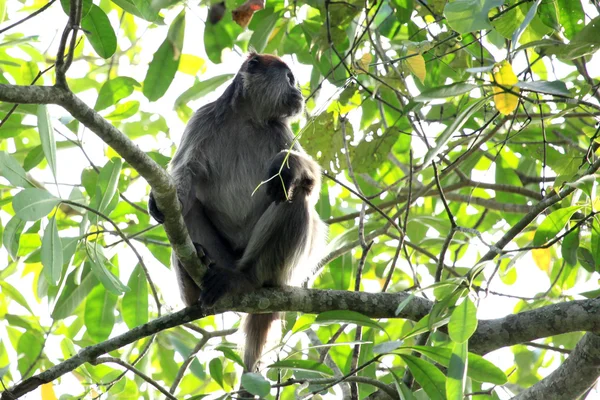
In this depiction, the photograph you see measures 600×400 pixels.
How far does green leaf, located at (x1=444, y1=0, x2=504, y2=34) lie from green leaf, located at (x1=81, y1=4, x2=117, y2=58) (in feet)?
6.49

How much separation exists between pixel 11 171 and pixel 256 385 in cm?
169

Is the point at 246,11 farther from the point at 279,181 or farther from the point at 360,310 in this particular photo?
the point at 360,310

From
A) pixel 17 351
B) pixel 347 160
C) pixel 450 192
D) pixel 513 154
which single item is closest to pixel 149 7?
pixel 347 160

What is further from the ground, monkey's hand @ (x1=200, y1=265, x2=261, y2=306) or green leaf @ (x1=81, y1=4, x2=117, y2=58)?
green leaf @ (x1=81, y1=4, x2=117, y2=58)

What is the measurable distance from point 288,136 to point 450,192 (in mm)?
1490

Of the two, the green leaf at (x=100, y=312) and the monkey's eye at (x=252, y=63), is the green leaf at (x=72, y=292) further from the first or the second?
the monkey's eye at (x=252, y=63)

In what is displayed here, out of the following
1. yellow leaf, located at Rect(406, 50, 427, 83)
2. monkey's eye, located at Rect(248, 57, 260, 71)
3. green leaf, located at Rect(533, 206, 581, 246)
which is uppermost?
monkey's eye, located at Rect(248, 57, 260, 71)

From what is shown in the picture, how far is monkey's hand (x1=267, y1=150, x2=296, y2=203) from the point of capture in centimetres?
452

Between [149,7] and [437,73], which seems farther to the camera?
[437,73]

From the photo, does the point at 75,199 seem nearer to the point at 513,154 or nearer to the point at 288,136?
the point at 288,136

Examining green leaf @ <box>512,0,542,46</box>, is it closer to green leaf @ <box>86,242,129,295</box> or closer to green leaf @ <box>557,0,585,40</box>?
green leaf @ <box>557,0,585,40</box>

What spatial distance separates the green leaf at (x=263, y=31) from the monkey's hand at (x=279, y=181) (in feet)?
2.55

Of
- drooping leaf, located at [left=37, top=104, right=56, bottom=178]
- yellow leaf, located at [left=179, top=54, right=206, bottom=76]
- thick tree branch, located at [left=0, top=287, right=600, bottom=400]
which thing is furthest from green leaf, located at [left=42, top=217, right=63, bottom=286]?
yellow leaf, located at [left=179, top=54, right=206, bottom=76]

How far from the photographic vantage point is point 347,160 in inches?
195
